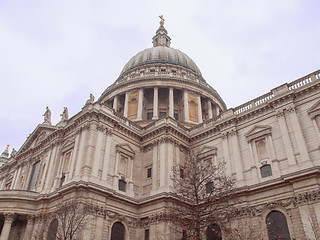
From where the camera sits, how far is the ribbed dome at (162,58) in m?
52.2

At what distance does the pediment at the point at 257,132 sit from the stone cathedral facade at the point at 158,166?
10 cm

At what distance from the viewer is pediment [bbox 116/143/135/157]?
28.5m

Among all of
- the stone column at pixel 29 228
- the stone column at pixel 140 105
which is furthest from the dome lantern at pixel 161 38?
the stone column at pixel 29 228

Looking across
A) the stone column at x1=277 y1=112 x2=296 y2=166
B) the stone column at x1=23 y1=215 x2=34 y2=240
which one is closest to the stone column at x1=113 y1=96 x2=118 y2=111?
the stone column at x1=23 y1=215 x2=34 y2=240

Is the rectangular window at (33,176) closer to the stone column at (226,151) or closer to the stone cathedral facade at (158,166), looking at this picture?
the stone cathedral facade at (158,166)

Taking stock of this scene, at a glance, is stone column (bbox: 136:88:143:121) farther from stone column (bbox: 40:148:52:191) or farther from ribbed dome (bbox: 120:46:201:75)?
stone column (bbox: 40:148:52:191)

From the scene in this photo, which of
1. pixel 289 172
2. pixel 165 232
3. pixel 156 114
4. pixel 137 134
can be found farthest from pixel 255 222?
pixel 156 114

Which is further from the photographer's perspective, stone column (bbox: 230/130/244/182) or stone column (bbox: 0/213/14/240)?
stone column (bbox: 230/130/244/182)

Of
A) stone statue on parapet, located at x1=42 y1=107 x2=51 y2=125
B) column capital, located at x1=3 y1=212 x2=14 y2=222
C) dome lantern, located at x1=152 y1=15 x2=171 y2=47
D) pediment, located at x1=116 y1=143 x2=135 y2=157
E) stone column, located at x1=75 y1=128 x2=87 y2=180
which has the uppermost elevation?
dome lantern, located at x1=152 y1=15 x2=171 y2=47

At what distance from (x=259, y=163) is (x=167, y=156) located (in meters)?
8.52

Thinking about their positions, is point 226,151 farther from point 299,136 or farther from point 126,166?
point 126,166

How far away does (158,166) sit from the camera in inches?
1115

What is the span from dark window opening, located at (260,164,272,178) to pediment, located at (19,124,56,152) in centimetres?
2208

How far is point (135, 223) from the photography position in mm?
26359
